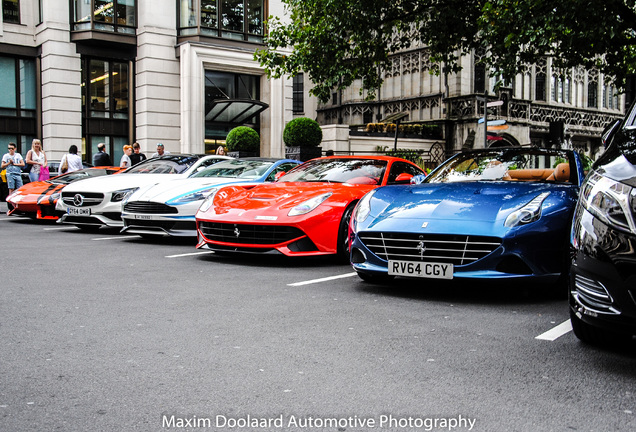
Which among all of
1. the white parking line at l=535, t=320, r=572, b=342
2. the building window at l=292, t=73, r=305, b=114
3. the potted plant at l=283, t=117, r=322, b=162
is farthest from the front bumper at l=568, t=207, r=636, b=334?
the building window at l=292, t=73, r=305, b=114

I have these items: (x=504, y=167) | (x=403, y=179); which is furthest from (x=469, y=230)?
(x=403, y=179)

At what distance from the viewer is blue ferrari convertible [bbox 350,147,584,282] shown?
5637 mm

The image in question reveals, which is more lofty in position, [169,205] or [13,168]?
[13,168]

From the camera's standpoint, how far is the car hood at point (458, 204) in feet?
19.0

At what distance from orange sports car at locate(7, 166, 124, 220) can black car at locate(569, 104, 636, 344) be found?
11694 mm

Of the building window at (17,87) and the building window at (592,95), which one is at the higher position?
the building window at (592,95)

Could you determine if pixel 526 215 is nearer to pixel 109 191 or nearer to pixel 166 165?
pixel 109 191

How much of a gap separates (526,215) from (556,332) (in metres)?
1.28

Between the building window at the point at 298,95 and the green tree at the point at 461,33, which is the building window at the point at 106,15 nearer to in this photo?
the green tree at the point at 461,33

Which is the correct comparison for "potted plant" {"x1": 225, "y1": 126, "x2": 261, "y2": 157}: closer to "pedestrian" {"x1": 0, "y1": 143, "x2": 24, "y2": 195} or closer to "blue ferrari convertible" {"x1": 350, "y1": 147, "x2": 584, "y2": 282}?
"pedestrian" {"x1": 0, "y1": 143, "x2": 24, "y2": 195}

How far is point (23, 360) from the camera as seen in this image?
3930mm

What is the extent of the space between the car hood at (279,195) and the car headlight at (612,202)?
437 centimetres

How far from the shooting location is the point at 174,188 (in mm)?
10312

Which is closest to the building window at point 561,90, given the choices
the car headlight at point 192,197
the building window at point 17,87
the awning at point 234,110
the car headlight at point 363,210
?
the awning at point 234,110
